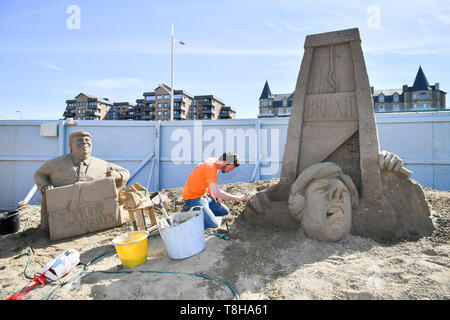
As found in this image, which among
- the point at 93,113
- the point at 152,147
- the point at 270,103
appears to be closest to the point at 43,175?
the point at 152,147

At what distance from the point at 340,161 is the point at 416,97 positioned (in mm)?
42396

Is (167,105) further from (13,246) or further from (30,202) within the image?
(13,246)

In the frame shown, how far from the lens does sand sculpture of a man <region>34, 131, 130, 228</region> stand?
13.2 ft

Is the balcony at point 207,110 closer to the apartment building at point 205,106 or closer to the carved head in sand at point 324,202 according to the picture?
the apartment building at point 205,106

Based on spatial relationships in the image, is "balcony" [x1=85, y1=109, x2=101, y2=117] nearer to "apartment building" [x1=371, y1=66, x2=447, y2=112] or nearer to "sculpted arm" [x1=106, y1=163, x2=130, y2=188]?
"apartment building" [x1=371, y1=66, x2=447, y2=112]

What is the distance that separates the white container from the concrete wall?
465cm

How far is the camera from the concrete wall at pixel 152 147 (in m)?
7.02

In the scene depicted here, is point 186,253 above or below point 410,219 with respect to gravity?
below

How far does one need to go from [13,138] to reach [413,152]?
10.5 meters

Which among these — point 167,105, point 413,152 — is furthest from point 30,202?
point 167,105

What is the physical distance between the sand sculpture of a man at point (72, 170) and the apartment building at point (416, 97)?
39.7 metres

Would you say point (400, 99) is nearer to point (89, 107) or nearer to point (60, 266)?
point (60, 266)

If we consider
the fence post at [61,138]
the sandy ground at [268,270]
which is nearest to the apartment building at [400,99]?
the fence post at [61,138]

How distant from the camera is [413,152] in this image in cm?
630
